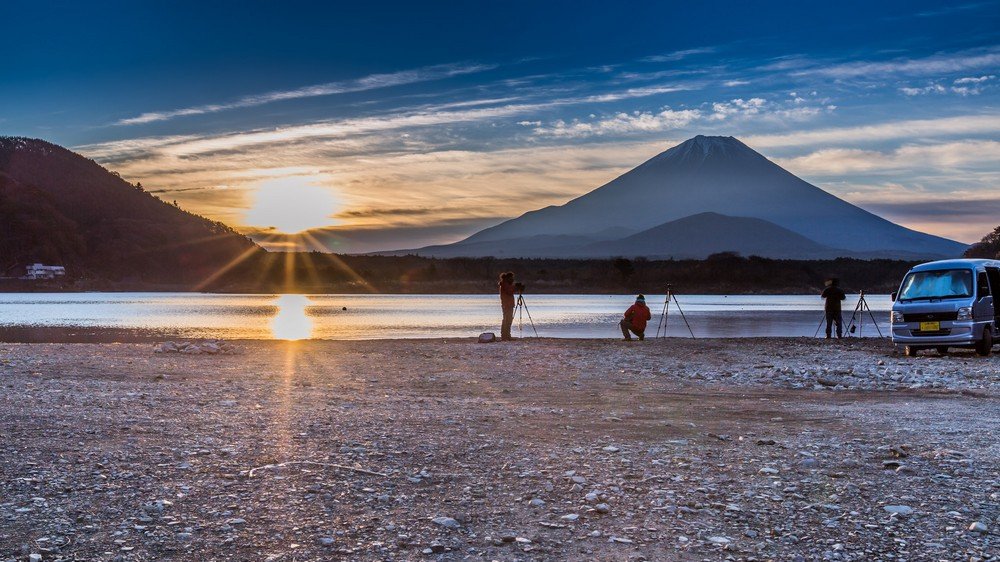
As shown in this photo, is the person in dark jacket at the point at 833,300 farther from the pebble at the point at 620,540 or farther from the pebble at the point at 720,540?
the pebble at the point at 620,540

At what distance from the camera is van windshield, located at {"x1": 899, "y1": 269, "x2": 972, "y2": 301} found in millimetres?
21766

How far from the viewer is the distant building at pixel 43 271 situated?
375 feet

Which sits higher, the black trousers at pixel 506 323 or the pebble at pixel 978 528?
the black trousers at pixel 506 323

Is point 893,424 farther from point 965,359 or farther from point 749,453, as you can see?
point 965,359

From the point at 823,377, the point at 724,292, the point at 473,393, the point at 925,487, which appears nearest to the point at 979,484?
the point at 925,487

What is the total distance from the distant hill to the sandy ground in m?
116

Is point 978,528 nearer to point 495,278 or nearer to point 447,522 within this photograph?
point 447,522

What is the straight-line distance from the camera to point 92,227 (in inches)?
5276

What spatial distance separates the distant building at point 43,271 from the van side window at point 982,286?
115 m

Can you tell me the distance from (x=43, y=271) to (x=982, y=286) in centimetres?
11753

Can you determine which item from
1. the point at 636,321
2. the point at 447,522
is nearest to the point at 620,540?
the point at 447,522

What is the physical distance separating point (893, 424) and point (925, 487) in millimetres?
3676

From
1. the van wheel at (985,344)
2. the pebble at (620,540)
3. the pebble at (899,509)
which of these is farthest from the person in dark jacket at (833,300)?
the pebble at (620,540)

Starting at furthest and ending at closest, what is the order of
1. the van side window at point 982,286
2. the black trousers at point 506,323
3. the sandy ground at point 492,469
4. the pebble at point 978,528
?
the black trousers at point 506,323
the van side window at point 982,286
the pebble at point 978,528
the sandy ground at point 492,469
